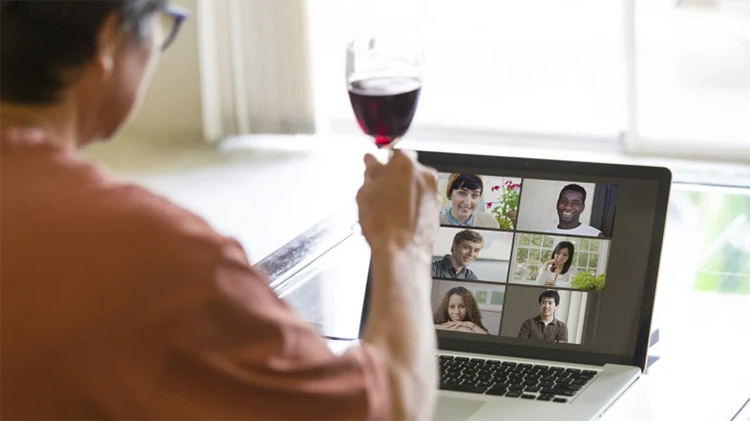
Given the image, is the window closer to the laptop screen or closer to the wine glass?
the laptop screen

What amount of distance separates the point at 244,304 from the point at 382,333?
204 millimetres

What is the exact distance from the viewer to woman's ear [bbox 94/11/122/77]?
1014 mm

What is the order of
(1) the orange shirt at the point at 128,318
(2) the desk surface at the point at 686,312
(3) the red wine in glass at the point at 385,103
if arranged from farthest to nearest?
(2) the desk surface at the point at 686,312
(3) the red wine in glass at the point at 385,103
(1) the orange shirt at the point at 128,318

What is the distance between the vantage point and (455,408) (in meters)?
1.51

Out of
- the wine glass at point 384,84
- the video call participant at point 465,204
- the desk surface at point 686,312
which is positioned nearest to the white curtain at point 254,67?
the desk surface at point 686,312

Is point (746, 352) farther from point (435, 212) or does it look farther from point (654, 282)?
point (435, 212)

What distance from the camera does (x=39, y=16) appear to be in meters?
1.01

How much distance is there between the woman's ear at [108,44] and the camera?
1.01 m

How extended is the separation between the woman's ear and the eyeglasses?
7 cm

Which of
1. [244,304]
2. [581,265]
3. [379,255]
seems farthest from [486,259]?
[244,304]

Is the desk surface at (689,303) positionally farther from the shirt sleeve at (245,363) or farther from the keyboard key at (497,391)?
the shirt sleeve at (245,363)

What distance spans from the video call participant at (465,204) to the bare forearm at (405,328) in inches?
19.5

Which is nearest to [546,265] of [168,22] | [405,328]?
[405,328]

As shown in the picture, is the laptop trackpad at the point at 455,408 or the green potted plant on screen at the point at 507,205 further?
the green potted plant on screen at the point at 507,205
